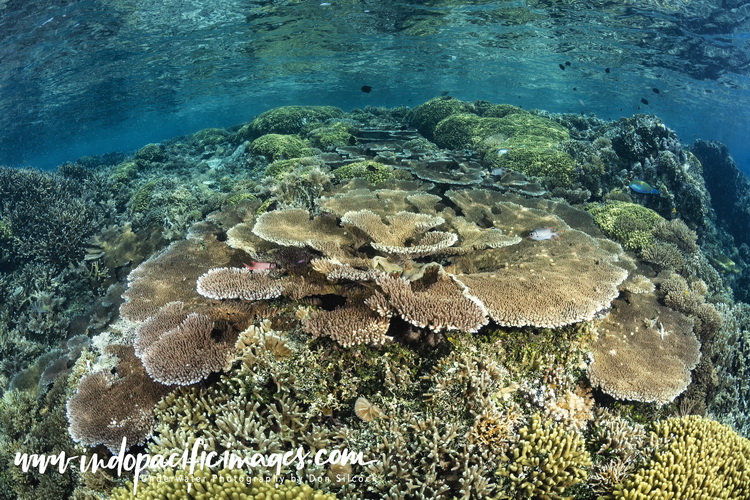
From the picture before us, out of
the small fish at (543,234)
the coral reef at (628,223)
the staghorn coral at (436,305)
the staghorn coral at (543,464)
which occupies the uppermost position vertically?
the staghorn coral at (436,305)

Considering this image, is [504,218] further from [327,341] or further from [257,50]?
[257,50]

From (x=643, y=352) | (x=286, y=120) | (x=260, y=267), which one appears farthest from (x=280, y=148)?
(x=643, y=352)

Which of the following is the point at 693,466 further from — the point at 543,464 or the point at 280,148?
the point at 280,148

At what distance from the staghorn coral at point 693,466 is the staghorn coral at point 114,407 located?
4187 mm

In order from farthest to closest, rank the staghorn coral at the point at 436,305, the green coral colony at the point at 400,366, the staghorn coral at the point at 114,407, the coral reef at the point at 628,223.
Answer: the coral reef at the point at 628,223
the staghorn coral at the point at 114,407
the staghorn coral at the point at 436,305
the green coral colony at the point at 400,366

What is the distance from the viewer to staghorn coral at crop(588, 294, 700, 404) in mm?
3881

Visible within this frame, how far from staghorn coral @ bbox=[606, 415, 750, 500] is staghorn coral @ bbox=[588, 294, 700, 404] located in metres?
0.52

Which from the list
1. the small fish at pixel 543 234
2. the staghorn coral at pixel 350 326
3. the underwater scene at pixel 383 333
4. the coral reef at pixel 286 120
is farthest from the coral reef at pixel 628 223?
the coral reef at pixel 286 120

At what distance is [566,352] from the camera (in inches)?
151

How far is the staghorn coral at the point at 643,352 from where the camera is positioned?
3881 mm

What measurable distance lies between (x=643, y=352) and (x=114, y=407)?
6043 millimetres

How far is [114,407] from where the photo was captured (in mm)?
3572

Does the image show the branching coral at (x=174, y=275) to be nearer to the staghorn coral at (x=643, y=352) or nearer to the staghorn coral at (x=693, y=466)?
the staghorn coral at (x=693, y=466)

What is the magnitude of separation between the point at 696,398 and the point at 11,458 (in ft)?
30.5
